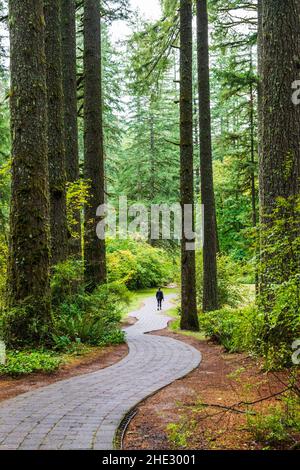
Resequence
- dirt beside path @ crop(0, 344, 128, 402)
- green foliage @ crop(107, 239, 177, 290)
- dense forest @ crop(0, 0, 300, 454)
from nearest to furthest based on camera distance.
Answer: dense forest @ crop(0, 0, 300, 454)
dirt beside path @ crop(0, 344, 128, 402)
green foliage @ crop(107, 239, 177, 290)

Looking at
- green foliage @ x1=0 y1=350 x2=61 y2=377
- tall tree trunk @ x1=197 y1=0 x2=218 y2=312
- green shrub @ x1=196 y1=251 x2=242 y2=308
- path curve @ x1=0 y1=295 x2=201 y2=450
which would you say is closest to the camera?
path curve @ x1=0 y1=295 x2=201 y2=450

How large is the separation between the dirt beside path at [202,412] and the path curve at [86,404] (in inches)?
9.3

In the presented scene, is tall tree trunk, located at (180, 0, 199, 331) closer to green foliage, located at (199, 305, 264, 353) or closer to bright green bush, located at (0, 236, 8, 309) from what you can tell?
green foliage, located at (199, 305, 264, 353)

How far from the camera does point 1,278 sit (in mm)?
9281

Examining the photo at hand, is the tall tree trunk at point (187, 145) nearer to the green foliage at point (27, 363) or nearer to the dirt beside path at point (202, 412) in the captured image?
the dirt beside path at point (202, 412)

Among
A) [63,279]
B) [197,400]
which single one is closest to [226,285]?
[63,279]

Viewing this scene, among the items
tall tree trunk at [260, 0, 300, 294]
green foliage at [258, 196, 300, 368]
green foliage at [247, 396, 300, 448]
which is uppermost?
tall tree trunk at [260, 0, 300, 294]

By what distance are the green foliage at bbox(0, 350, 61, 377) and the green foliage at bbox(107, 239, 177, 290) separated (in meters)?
18.7

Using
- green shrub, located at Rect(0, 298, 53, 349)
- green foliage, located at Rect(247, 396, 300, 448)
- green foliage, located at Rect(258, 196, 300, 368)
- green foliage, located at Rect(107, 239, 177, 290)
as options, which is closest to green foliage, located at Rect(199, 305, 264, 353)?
green foliage, located at Rect(258, 196, 300, 368)

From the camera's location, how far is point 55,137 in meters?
10.2

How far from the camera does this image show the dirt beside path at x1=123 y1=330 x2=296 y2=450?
375cm

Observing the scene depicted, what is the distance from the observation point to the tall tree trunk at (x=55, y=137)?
1011cm
